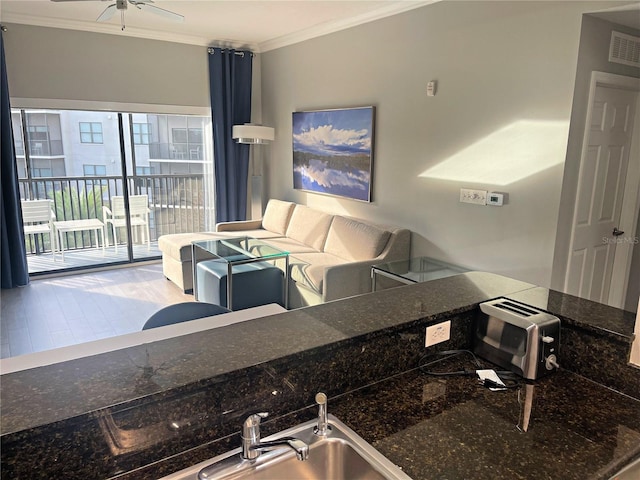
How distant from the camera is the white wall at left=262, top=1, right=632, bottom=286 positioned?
2.99 m

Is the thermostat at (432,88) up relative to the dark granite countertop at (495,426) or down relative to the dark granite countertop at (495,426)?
up

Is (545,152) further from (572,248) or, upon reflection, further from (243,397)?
(243,397)

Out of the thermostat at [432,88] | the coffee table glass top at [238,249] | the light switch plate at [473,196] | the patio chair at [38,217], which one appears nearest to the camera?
the light switch plate at [473,196]

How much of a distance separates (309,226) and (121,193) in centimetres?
246

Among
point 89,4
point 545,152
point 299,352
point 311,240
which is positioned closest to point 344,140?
point 311,240

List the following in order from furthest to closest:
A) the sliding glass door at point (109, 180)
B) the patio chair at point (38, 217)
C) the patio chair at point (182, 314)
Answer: the sliding glass door at point (109, 180), the patio chair at point (38, 217), the patio chair at point (182, 314)

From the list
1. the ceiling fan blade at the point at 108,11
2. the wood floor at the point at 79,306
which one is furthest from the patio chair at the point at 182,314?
the ceiling fan blade at the point at 108,11

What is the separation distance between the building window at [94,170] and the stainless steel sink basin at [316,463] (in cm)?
526

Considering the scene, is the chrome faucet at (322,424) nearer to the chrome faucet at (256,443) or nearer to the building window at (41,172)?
the chrome faucet at (256,443)

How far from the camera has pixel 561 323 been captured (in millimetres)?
1508

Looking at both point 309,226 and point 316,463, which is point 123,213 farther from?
point 316,463

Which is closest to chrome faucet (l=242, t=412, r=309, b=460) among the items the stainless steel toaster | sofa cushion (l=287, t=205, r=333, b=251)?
the stainless steel toaster

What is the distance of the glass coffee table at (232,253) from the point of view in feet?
12.8

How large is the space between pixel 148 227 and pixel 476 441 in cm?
548
